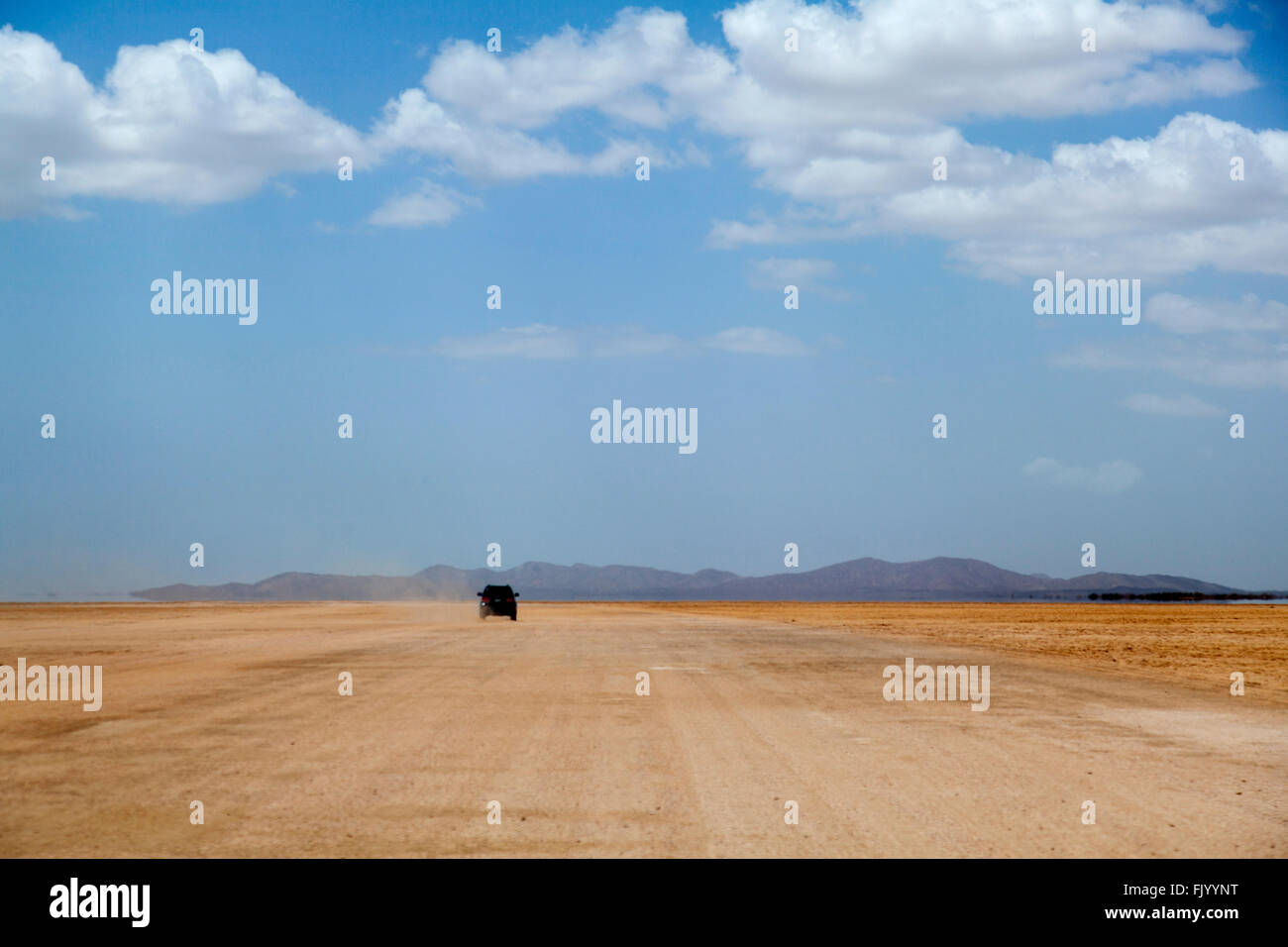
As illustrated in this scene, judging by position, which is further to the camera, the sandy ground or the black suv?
the black suv

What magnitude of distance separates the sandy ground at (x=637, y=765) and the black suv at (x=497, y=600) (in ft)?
107

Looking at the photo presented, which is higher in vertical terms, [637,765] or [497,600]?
[637,765]

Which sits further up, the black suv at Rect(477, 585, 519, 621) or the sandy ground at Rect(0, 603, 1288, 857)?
the sandy ground at Rect(0, 603, 1288, 857)

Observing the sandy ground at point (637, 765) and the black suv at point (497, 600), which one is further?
the black suv at point (497, 600)

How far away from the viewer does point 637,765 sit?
39.2ft

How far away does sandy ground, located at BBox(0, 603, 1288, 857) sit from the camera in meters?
8.71

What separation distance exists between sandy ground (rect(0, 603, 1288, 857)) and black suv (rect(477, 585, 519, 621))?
32.5 meters

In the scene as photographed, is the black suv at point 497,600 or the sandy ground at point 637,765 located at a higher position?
the sandy ground at point 637,765

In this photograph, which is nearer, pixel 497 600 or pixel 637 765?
pixel 637 765

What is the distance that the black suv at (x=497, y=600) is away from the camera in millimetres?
57344

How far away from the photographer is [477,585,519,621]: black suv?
57.3m

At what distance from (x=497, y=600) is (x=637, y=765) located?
4633cm

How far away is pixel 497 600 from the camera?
57625 millimetres
